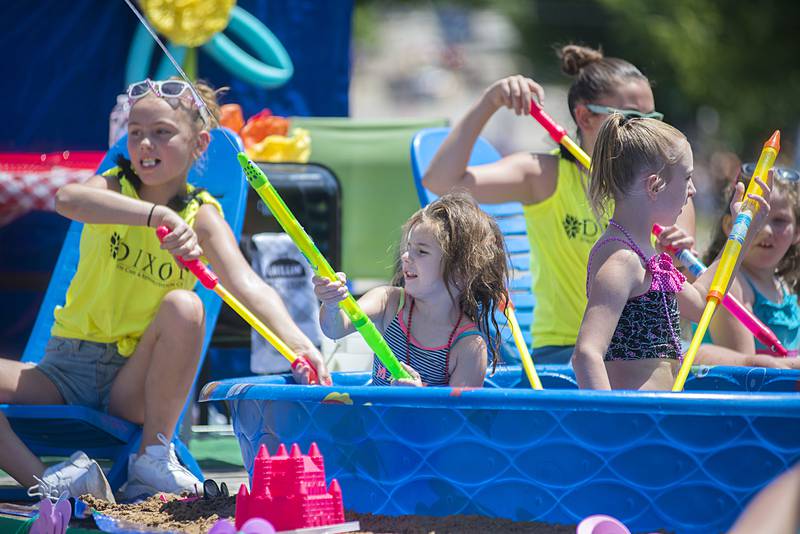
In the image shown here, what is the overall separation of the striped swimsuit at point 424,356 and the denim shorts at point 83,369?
833 mm

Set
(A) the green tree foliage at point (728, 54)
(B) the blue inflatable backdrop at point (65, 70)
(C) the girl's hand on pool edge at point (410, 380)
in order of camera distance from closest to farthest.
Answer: (C) the girl's hand on pool edge at point (410, 380)
(B) the blue inflatable backdrop at point (65, 70)
(A) the green tree foliage at point (728, 54)

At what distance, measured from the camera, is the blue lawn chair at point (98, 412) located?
9.41 ft

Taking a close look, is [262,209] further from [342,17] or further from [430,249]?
[342,17]

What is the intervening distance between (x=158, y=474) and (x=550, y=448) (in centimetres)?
115

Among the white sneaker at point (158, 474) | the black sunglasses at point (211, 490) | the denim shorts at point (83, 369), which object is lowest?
the white sneaker at point (158, 474)

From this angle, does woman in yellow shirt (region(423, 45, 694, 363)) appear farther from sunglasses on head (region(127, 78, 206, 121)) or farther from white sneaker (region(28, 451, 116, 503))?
white sneaker (region(28, 451, 116, 503))

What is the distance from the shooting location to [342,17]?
608cm

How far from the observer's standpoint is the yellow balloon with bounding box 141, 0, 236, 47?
15.9 ft

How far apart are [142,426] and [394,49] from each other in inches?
1720

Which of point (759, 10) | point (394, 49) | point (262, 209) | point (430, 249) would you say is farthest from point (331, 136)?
point (394, 49)

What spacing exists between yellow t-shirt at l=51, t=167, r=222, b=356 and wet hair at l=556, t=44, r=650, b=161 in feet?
3.64

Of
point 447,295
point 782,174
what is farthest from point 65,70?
point 782,174

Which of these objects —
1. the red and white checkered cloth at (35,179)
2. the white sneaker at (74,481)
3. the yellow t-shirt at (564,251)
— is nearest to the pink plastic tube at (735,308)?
the yellow t-shirt at (564,251)

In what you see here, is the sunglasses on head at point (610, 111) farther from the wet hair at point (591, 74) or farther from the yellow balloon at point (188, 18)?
the yellow balloon at point (188, 18)
